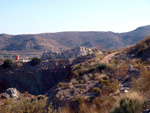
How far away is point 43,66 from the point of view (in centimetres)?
3478

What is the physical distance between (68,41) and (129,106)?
100161mm

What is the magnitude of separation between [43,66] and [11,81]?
6359 millimetres

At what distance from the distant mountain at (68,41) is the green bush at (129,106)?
81998mm

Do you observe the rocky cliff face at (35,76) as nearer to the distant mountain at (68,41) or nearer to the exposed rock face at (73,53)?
the exposed rock face at (73,53)

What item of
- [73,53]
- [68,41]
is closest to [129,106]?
[73,53]

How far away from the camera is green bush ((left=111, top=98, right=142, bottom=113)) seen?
196 inches

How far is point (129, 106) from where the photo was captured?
504 cm

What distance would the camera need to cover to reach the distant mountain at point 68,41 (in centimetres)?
9206

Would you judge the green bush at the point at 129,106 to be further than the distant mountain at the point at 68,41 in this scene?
No

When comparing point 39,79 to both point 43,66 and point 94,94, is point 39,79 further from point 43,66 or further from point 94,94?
point 94,94

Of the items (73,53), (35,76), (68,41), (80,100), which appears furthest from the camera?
(68,41)

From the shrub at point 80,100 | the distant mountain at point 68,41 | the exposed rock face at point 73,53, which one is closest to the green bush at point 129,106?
the shrub at point 80,100

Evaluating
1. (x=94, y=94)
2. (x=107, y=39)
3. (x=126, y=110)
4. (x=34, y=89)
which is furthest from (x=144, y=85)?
(x=107, y=39)

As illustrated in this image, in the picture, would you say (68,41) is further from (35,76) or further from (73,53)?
(35,76)
